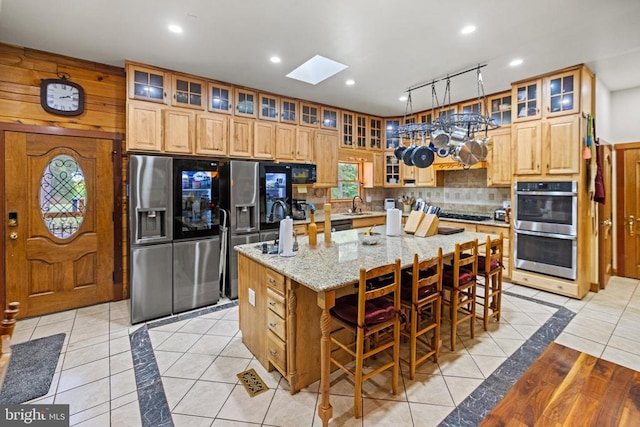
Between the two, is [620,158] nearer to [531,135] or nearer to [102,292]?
[531,135]

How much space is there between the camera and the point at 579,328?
9.95 ft

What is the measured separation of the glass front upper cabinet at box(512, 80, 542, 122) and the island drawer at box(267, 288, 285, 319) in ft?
13.2

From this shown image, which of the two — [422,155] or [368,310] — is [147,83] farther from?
[368,310]

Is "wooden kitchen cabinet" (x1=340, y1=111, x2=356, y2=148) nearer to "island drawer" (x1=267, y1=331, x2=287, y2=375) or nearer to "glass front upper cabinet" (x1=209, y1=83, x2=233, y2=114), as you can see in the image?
"glass front upper cabinet" (x1=209, y1=83, x2=233, y2=114)

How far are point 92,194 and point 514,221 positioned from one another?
5.38 meters

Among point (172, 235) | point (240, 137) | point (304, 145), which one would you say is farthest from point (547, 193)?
point (172, 235)

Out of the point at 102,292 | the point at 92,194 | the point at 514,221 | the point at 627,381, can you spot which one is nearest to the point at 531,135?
the point at 514,221

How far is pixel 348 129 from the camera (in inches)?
219

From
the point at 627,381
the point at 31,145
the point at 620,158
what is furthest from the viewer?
the point at 620,158

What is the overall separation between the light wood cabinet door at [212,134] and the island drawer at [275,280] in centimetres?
238

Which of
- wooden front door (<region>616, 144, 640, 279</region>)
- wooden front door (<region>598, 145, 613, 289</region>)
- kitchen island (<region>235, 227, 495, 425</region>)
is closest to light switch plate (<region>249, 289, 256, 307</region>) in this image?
kitchen island (<region>235, 227, 495, 425</region>)

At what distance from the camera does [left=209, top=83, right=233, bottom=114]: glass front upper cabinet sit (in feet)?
13.1

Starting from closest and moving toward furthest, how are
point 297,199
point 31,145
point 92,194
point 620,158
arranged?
point 31,145
point 92,194
point 620,158
point 297,199

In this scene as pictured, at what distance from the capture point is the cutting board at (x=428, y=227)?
3.14 metres
